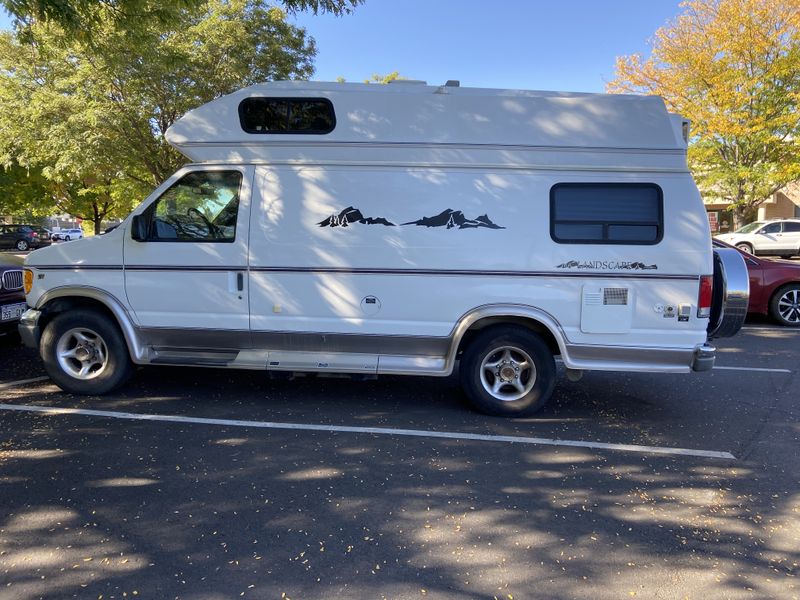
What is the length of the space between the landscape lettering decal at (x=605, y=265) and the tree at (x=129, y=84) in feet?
31.8

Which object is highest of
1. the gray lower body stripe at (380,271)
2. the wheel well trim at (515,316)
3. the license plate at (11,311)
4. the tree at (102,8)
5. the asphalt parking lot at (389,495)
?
the tree at (102,8)

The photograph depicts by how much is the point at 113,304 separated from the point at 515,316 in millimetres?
3686

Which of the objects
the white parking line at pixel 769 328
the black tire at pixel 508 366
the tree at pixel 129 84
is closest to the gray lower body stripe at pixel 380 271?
the black tire at pixel 508 366

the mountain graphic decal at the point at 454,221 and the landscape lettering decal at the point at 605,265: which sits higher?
the mountain graphic decal at the point at 454,221

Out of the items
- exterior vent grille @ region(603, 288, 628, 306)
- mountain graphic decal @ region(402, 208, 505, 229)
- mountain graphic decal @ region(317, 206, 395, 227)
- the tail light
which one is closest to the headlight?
mountain graphic decal @ region(317, 206, 395, 227)

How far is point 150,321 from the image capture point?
5.32m

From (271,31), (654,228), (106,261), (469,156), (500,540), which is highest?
(271,31)

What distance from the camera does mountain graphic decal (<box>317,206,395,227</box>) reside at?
4988 millimetres

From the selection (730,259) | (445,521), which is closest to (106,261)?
(445,521)

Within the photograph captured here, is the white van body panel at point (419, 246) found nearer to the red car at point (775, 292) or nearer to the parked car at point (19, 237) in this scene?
the red car at point (775, 292)

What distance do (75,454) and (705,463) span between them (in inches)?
183

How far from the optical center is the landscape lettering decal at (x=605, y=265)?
477cm

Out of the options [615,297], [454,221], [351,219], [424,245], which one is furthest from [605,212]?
[351,219]

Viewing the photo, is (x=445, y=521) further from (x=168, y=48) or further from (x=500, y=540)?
(x=168, y=48)
